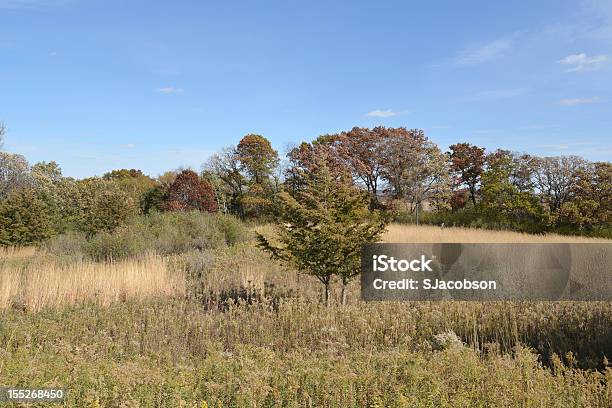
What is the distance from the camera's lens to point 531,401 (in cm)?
369

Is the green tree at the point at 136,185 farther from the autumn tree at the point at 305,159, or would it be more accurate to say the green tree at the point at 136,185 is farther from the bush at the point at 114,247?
the bush at the point at 114,247

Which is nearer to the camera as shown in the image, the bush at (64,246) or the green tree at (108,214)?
the bush at (64,246)

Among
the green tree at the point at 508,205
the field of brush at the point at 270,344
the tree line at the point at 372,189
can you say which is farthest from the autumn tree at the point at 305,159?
the field of brush at the point at 270,344

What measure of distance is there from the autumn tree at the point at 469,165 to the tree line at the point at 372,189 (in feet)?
0.23

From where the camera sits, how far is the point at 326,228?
301 inches

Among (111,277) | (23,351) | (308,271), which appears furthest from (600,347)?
(111,277)

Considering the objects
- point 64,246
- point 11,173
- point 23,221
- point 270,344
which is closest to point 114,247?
point 64,246

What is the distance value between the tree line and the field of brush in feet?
26.8

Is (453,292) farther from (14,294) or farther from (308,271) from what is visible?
(14,294)

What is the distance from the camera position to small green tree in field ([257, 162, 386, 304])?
25.4 feet

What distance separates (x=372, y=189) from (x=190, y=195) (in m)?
12.7

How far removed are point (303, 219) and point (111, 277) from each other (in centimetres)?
395

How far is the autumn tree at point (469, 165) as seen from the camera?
105 ft

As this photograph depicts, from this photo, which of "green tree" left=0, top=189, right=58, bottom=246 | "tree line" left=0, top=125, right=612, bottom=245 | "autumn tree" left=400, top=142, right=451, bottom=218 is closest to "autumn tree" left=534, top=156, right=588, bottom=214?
"tree line" left=0, top=125, right=612, bottom=245
